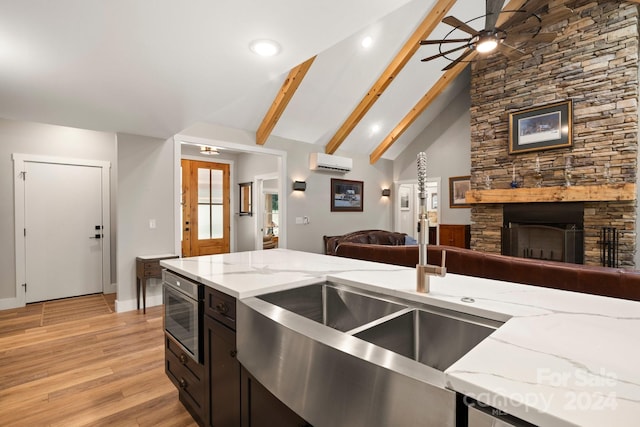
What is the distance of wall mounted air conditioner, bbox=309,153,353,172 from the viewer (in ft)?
19.1

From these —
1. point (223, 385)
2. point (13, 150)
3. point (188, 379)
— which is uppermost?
point (13, 150)

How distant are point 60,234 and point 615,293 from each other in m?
5.95

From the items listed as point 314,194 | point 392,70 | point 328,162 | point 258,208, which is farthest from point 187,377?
point 258,208

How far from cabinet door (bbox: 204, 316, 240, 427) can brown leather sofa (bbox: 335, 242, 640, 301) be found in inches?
70.5

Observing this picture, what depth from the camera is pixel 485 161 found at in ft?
18.1

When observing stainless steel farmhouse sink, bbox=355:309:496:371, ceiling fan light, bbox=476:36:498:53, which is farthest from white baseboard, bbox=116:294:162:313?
ceiling fan light, bbox=476:36:498:53

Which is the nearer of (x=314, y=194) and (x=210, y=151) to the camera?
(x=314, y=194)

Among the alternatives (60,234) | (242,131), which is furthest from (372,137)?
(60,234)

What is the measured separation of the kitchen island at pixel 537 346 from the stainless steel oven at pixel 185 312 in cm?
14

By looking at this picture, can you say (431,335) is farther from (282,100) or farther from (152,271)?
(282,100)

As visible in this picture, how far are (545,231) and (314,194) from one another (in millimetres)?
3819

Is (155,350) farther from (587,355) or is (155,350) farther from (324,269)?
(587,355)

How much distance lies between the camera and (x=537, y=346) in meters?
0.77

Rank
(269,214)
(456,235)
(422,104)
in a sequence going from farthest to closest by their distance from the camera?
(269,214), (456,235), (422,104)
